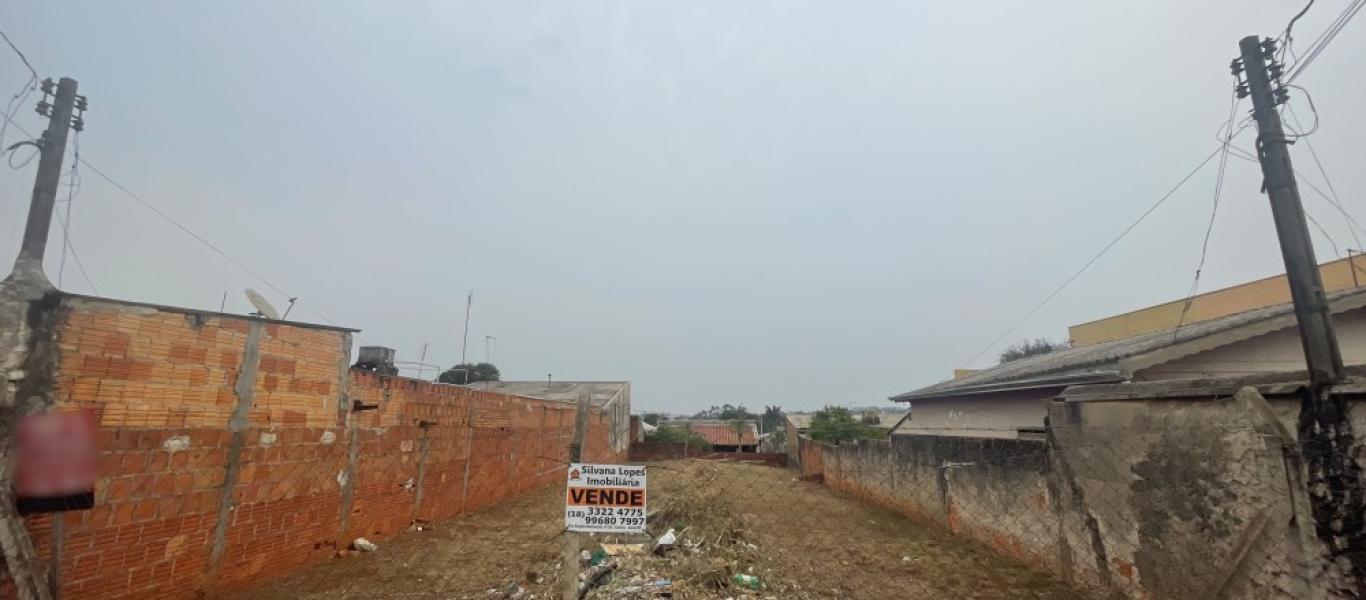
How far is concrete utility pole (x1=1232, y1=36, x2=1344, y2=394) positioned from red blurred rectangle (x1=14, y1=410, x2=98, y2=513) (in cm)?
941

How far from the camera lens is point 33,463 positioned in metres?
4.67

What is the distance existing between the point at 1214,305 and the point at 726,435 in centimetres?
2749

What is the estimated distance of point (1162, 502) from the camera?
4.73 m

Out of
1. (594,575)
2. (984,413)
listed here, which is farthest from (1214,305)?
(594,575)

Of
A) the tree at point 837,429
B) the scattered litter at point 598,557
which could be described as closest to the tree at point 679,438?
the tree at point 837,429

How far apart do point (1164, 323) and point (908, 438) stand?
1657 centimetres

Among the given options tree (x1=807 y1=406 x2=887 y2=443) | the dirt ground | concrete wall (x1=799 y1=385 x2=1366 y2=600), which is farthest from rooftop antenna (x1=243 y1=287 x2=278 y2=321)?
tree (x1=807 y1=406 x2=887 y2=443)

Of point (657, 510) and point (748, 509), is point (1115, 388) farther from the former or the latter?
point (748, 509)

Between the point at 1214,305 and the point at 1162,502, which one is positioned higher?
the point at 1214,305

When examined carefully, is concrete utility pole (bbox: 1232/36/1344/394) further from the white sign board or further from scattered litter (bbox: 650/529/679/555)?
scattered litter (bbox: 650/529/679/555)

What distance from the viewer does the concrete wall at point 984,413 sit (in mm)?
9906

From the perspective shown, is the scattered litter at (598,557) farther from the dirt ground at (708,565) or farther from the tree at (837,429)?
the tree at (837,429)

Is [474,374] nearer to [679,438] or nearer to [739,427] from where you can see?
[679,438]

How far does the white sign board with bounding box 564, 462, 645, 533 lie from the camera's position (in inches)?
146
